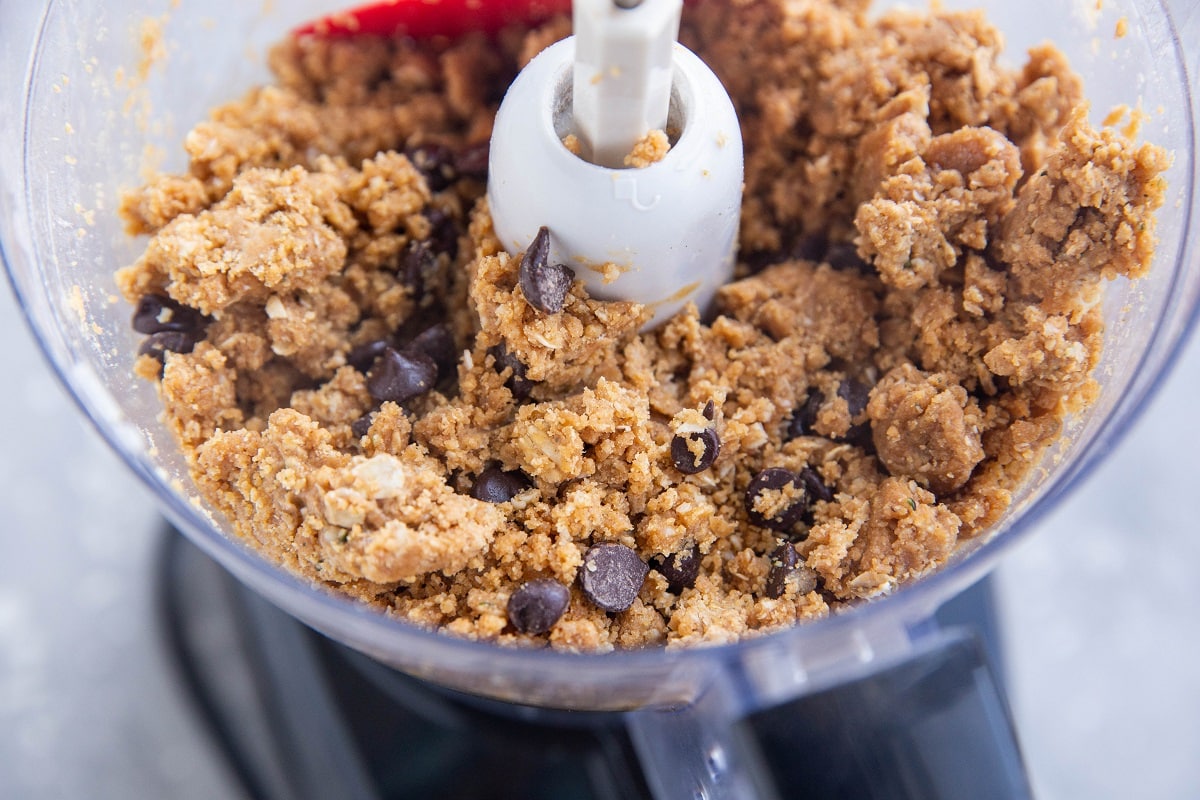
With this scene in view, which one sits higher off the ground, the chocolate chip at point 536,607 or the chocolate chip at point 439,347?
the chocolate chip at point 439,347

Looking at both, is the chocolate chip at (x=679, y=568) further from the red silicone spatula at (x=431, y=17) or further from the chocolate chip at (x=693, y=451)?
the red silicone spatula at (x=431, y=17)

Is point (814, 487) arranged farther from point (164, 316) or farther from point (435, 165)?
point (164, 316)

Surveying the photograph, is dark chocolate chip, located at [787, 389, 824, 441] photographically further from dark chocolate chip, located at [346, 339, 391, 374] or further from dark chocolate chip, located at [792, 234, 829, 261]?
dark chocolate chip, located at [346, 339, 391, 374]

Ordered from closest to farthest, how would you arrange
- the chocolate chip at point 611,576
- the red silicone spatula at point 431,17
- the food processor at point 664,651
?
the food processor at point 664,651 < the chocolate chip at point 611,576 < the red silicone spatula at point 431,17

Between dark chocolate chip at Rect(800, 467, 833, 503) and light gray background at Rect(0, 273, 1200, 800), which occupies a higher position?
dark chocolate chip at Rect(800, 467, 833, 503)

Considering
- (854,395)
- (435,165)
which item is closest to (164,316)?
(435,165)

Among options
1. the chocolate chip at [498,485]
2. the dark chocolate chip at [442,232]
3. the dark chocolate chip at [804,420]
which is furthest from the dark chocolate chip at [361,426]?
the dark chocolate chip at [804,420]

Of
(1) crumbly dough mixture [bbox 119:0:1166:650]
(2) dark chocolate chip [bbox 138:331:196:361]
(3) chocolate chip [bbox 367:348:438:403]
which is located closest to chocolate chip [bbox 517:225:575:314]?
A: (1) crumbly dough mixture [bbox 119:0:1166:650]

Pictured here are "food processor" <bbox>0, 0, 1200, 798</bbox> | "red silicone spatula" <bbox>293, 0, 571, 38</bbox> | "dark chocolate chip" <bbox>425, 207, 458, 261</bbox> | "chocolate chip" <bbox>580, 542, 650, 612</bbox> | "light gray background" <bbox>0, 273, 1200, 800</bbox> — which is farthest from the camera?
"light gray background" <bbox>0, 273, 1200, 800</bbox>
